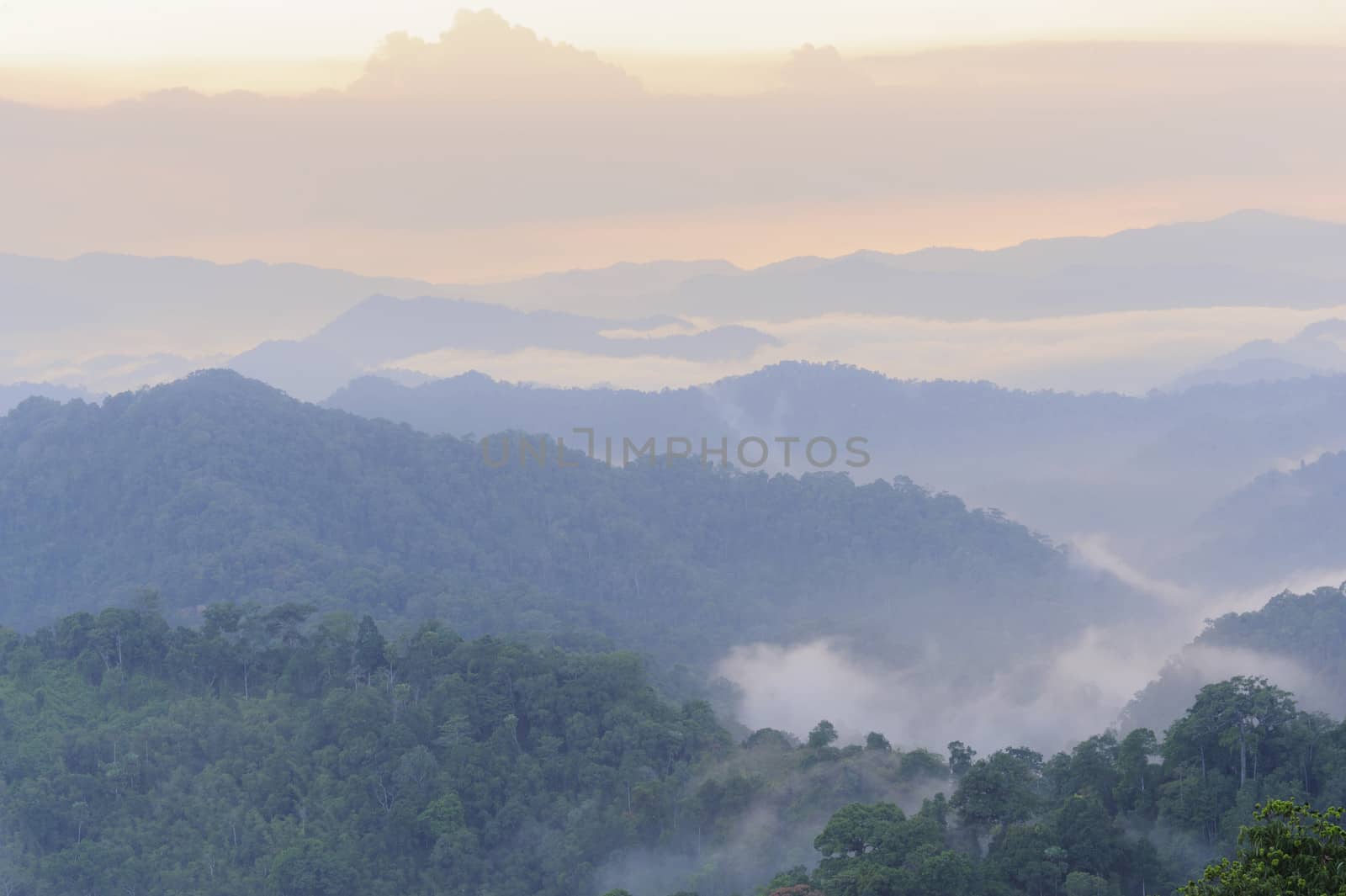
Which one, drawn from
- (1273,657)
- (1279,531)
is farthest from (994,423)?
(1273,657)

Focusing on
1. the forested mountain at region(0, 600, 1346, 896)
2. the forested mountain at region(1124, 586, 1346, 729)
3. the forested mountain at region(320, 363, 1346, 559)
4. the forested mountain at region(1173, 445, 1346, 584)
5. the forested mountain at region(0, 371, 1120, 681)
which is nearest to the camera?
the forested mountain at region(0, 600, 1346, 896)

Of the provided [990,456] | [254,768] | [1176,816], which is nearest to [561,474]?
[254,768]

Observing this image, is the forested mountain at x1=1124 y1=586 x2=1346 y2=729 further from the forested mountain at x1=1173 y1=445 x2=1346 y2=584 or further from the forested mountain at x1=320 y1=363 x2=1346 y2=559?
the forested mountain at x1=320 y1=363 x2=1346 y2=559

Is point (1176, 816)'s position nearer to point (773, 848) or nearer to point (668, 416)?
point (773, 848)

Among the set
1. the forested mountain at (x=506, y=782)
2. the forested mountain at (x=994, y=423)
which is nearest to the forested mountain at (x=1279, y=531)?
the forested mountain at (x=994, y=423)

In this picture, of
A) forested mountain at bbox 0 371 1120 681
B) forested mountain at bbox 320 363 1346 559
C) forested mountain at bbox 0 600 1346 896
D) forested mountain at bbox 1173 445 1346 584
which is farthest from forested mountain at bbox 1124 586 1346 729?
forested mountain at bbox 320 363 1346 559
